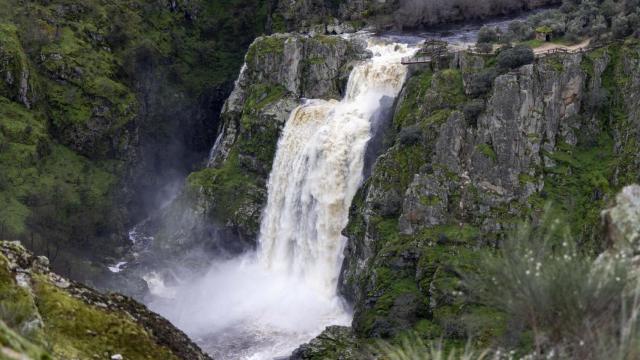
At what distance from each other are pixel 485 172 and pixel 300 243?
611 inches

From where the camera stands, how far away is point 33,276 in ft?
58.8

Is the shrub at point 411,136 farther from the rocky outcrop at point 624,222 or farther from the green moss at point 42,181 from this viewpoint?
the green moss at point 42,181

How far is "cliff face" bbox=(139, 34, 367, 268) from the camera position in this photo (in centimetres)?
5341

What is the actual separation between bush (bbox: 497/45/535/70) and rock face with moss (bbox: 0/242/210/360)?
2624cm

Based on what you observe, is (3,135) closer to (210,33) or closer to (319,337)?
(210,33)

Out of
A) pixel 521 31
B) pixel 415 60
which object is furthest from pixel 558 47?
pixel 415 60

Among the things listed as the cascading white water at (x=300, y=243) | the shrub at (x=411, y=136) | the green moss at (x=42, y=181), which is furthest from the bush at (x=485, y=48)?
the green moss at (x=42, y=181)

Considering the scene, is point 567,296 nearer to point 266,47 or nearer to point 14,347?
point 14,347

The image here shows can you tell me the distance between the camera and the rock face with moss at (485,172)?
35156 mm

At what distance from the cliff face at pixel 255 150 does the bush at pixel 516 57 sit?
14490 mm

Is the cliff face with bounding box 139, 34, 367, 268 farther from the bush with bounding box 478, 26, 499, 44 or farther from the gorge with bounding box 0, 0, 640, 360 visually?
the bush with bounding box 478, 26, 499, 44

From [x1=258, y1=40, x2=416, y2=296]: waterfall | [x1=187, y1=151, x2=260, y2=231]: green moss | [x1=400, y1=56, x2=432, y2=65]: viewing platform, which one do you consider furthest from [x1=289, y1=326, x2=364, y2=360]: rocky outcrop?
[x1=400, y1=56, x2=432, y2=65]: viewing platform

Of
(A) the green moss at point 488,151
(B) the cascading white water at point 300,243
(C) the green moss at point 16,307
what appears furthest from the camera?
(B) the cascading white water at point 300,243

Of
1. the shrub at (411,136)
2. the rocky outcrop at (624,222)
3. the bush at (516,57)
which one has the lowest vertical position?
the shrub at (411,136)
